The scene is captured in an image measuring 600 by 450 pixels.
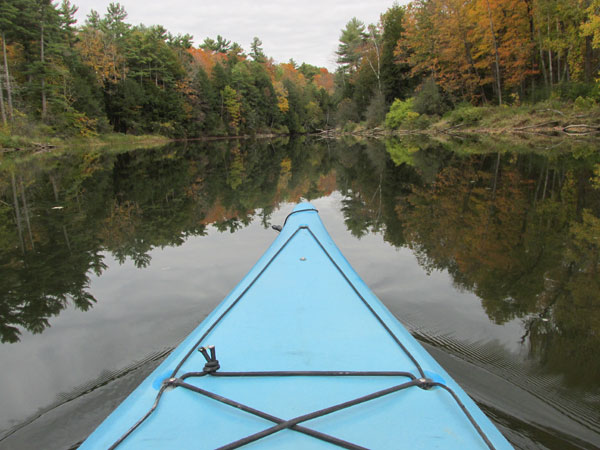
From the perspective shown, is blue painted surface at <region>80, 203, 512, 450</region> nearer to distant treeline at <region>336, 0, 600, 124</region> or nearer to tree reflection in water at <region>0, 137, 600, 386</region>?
tree reflection in water at <region>0, 137, 600, 386</region>

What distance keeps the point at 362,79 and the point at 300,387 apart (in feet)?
129

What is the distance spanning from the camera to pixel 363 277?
3.48m

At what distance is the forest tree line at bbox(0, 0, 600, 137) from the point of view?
19000 mm

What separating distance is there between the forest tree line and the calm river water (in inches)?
557

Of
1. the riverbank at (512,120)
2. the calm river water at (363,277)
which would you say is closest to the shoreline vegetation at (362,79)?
the riverbank at (512,120)

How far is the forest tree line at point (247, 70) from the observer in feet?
62.3

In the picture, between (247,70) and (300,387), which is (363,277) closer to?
(300,387)

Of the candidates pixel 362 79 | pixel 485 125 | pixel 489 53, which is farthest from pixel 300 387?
A: pixel 362 79

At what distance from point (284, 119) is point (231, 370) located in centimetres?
5691

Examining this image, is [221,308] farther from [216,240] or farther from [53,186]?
[53,186]

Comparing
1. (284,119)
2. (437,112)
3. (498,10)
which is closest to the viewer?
(498,10)

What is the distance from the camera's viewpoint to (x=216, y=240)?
4707mm

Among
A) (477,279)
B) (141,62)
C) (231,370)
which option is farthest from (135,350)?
(141,62)

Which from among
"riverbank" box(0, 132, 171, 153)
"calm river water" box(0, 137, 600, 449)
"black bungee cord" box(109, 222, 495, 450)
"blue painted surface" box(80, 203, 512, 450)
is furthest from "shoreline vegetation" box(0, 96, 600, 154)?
"black bungee cord" box(109, 222, 495, 450)
